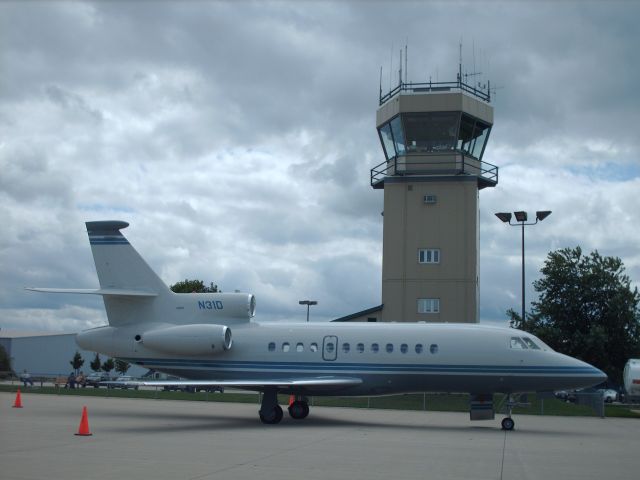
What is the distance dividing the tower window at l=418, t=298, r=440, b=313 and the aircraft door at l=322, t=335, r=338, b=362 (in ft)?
72.0

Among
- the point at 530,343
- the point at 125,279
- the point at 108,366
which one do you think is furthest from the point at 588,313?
the point at 108,366

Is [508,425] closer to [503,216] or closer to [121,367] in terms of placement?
[503,216]

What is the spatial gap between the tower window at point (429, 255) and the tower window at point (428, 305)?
8.12 feet

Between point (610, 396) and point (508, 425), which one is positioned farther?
point (610, 396)

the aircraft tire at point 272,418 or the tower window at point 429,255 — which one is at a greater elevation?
the tower window at point 429,255

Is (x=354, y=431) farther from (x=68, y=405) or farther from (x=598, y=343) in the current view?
(x=598, y=343)

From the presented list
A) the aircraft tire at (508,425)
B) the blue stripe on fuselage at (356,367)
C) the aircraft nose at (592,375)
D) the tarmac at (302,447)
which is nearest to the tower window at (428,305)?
the tarmac at (302,447)

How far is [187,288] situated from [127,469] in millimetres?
62494

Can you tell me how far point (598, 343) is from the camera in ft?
138

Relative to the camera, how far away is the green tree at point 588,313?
4303cm

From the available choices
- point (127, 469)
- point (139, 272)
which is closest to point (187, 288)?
point (139, 272)

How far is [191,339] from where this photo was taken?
25016 millimetres

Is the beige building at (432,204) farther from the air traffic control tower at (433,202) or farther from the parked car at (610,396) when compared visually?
the parked car at (610,396)

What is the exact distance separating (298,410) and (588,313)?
25.6 metres
